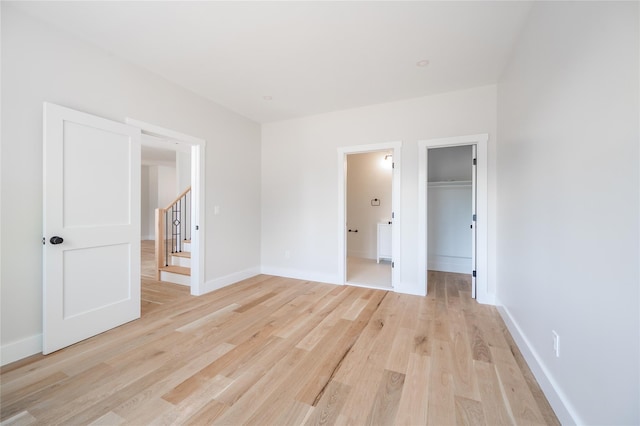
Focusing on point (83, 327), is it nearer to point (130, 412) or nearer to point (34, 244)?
point (34, 244)

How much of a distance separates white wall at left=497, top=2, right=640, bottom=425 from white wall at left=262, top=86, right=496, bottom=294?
3.88 ft

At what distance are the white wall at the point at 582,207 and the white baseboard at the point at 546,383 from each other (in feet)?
0.03

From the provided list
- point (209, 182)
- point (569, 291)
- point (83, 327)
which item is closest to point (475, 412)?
point (569, 291)

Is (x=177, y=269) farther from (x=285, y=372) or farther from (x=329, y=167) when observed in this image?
(x=285, y=372)

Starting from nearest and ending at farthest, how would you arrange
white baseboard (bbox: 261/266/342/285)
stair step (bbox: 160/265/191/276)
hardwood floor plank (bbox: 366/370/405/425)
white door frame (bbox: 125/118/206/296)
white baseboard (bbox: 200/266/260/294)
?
hardwood floor plank (bbox: 366/370/405/425) < white door frame (bbox: 125/118/206/296) < white baseboard (bbox: 200/266/260/294) < stair step (bbox: 160/265/191/276) < white baseboard (bbox: 261/266/342/285)

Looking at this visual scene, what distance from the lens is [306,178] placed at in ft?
14.2

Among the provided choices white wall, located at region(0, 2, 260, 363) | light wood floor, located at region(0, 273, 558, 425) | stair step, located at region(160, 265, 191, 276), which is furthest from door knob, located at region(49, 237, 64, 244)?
stair step, located at region(160, 265, 191, 276)

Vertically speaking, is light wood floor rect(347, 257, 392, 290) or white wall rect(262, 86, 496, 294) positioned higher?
white wall rect(262, 86, 496, 294)

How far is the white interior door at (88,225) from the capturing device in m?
2.09

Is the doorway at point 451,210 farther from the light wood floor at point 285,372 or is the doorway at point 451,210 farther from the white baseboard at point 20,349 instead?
the white baseboard at point 20,349

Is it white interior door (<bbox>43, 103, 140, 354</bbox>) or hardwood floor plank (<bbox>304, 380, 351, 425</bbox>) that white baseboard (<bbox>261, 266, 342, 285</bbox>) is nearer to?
white interior door (<bbox>43, 103, 140, 354</bbox>)

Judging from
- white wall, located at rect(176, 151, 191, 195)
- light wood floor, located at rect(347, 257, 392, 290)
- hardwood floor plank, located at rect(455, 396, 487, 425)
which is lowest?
hardwood floor plank, located at rect(455, 396, 487, 425)

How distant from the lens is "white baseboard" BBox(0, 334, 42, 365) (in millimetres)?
1903

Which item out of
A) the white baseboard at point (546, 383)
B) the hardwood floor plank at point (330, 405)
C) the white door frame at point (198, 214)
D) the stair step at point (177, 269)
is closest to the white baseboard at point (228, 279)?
the white door frame at point (198, 214)
